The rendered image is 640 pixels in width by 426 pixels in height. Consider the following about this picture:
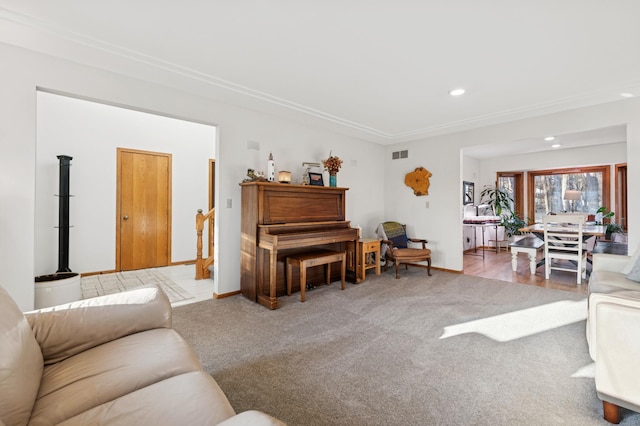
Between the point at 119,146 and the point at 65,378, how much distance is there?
4829mm

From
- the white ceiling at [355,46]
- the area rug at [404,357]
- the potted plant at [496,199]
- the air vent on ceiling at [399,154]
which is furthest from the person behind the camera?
the potted plant at [496,199]

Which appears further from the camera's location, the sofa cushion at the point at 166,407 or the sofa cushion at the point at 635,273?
the sofa cushion at the point at 635,273

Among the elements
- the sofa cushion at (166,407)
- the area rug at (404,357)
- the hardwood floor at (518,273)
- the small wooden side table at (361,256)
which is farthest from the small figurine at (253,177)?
the hardwood floor at (518,273)

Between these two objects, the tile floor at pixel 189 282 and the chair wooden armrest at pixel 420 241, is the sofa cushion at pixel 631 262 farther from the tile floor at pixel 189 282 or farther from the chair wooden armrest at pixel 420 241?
the tile floor at pixel 189 282

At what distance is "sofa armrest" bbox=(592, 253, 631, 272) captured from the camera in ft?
9.08

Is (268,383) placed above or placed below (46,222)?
below

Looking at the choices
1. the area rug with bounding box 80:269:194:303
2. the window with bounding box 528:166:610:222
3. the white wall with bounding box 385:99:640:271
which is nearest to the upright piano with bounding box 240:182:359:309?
the area rug with bounding box 80:269:194:303

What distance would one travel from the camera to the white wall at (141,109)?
2.48 metres

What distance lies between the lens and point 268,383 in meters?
1.96

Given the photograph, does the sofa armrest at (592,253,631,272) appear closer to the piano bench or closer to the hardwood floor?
the hardwood floor

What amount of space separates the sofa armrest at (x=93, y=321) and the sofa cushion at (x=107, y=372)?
0.06 meters

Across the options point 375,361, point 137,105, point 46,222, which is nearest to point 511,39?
point 375,361

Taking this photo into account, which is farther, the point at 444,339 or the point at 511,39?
the point at 444,339

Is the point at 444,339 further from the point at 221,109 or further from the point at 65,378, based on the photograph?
the point at 221,109
